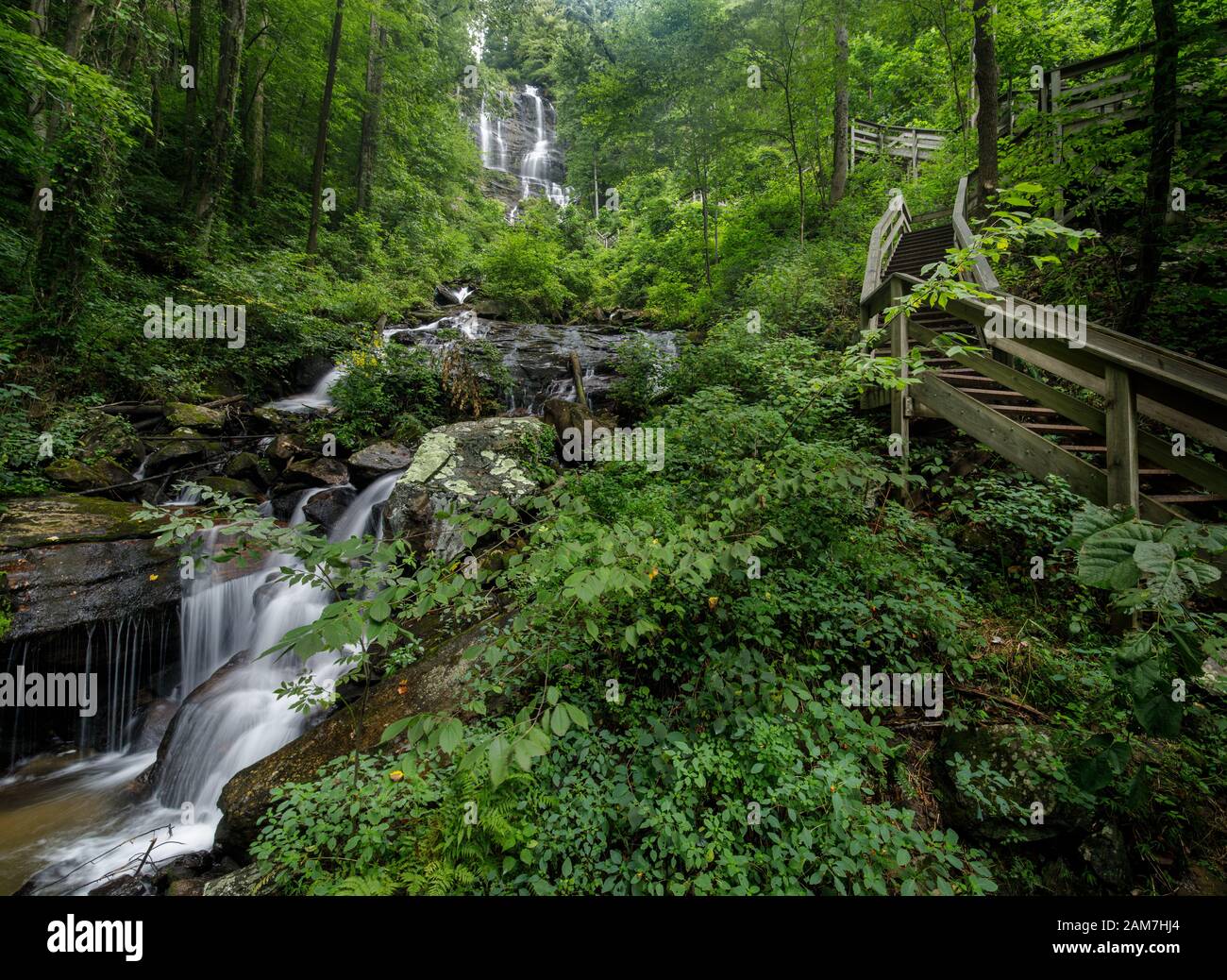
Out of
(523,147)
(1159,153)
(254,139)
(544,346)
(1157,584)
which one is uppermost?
(523,147)

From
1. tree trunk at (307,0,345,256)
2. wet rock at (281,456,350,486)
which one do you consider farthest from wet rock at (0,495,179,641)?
tree trunk at (307,0,345,256)

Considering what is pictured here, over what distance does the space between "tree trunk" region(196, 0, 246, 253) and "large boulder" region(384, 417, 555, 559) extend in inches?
385

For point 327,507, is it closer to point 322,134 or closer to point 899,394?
point 899,394

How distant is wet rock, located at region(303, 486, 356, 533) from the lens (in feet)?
22.4

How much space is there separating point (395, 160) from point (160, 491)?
20003 millimetres

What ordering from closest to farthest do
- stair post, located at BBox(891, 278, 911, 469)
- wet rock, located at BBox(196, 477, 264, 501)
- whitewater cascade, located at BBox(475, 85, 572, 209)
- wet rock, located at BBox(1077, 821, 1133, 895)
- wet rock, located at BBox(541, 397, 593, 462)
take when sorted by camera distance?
wet rock, located at BBox(1077, 821, 1133, 895) < stair post, located at BBox(891, 278, 911, 469) < wet rock, located at BBox(196, 477, 264, 501) < wet rock, located at BBox(541, 397, 593, 462) < whitewater cascade, located at BBox(475, 85, 572, 209)

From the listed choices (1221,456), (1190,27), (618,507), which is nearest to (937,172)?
(1190,27)

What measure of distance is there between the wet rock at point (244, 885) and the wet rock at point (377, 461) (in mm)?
→ 5501

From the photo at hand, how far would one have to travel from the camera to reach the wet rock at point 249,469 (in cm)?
707

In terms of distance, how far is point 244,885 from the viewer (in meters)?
2.55

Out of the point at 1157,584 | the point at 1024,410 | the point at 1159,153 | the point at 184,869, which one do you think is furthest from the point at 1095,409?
the point at 184,869

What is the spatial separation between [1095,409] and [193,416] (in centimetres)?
1134

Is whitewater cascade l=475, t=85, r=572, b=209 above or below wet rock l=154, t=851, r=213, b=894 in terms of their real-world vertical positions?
above

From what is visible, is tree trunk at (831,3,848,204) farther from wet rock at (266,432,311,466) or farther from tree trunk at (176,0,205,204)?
tree trunk at (176,0,205,204)
